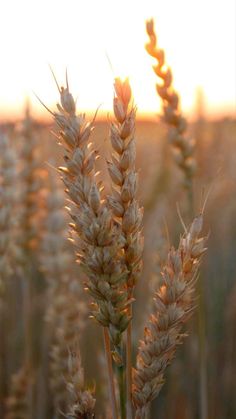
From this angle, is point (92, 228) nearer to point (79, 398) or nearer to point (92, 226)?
point (92, 226)

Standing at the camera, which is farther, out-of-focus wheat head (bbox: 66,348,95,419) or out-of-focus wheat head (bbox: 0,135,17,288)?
out-of-focus wheat head (bbox: 0,135,17,288)

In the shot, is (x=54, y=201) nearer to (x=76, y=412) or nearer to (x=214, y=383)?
(x=214, y=383)

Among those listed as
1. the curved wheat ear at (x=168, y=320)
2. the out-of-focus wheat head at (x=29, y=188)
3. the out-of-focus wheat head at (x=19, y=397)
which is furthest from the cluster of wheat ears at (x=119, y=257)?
the out-of-focus wheat head at (x=29, y=188)

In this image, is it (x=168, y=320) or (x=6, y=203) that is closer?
(x=168, y=320)

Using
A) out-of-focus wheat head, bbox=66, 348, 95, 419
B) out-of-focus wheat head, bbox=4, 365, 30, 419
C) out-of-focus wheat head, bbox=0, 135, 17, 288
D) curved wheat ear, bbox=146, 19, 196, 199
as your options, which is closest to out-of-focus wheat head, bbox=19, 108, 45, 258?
out-of-focus wheat head, bbox=0, 135, 17, 288

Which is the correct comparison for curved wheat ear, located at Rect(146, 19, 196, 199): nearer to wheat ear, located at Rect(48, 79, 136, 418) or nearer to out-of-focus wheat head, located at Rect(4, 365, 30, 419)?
wheat ear, located at Rect(48, 79, 136, 418)

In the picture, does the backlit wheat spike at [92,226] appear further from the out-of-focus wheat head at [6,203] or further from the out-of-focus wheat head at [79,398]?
the out-of-focus wheat head at [6,203]

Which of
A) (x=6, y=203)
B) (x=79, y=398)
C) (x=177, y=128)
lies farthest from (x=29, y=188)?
(x=79, y=398)

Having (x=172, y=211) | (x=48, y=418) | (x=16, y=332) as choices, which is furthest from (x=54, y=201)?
(x=172, y=211)

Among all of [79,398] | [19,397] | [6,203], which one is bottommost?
[19,397]
